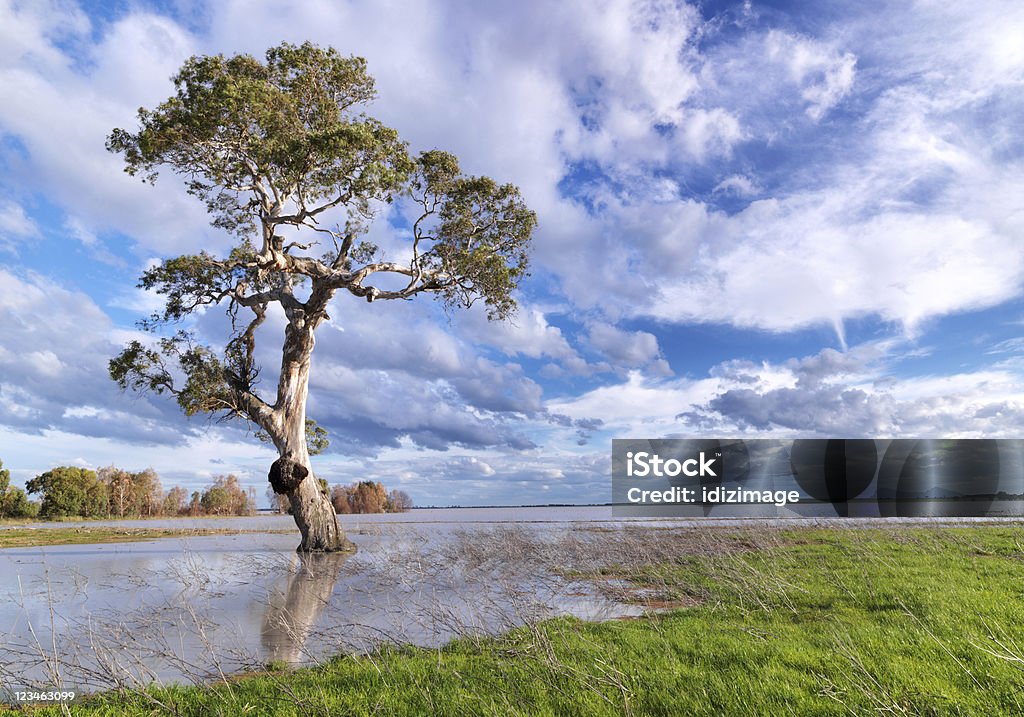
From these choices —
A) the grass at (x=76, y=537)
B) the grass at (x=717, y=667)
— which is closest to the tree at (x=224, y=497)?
the grass at (x=76, y=537)

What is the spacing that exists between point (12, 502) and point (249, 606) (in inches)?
2557

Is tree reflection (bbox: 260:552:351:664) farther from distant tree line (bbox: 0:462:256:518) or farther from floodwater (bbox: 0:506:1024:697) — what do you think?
distant tree line (bbox: 0:462:256:518)

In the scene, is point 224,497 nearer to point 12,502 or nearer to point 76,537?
point 12,502

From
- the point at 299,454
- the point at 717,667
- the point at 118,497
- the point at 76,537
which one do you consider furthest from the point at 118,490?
the point at 717,667

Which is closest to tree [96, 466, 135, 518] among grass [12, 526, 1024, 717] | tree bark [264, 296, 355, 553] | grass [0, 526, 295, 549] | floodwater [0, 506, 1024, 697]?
grass [0, 526, 295, 549]

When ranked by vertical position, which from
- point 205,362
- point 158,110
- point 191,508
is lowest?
point 191,508

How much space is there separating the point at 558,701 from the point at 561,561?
39.1 feet

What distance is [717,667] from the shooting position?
281 inches

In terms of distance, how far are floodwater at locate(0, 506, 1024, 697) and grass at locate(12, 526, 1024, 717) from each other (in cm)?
78

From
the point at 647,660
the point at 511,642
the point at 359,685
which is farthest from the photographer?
the point at 511,642

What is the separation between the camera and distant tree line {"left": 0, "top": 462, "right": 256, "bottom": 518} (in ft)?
196

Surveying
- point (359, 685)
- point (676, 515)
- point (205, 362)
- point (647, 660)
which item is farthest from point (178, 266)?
point (676, 515)

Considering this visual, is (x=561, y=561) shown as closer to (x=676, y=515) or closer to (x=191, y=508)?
(x=676, y=515)

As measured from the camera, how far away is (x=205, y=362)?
23.6 m
